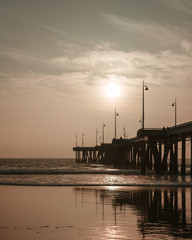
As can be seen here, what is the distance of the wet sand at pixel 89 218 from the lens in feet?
35.3

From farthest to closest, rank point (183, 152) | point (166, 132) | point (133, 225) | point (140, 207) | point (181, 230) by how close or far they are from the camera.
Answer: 1. point (166, 132)
2. point (183, 152)
3. point (140, 207)
4. point (133, 225)
5. point (181, 230)

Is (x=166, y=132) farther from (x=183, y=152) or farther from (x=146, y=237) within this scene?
(x=146, y=237)

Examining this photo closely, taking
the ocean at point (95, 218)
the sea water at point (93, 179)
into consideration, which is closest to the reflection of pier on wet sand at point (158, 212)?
the ocean at point (95, 218)

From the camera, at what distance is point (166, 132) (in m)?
50.1

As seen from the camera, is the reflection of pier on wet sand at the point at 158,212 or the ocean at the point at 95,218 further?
the reflection of pier on wet sand at the point at 158,212

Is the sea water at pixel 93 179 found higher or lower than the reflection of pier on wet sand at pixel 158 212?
lower

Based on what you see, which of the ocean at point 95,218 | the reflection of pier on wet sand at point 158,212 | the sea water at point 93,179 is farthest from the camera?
the sea water at point 93,179

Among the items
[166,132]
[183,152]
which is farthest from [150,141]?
[183,152]

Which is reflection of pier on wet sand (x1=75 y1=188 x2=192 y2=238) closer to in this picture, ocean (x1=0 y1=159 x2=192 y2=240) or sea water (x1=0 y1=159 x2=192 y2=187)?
ocean (x1=0 y1=159 x2=192 y2=240)

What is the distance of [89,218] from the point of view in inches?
523

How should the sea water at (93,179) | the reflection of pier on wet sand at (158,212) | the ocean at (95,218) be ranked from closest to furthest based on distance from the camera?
the ocean at (95,218), the reflection of pier on wet sand at (158,212), the sea water at (93,179)

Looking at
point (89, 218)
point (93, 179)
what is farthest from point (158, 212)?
point (93, 179)

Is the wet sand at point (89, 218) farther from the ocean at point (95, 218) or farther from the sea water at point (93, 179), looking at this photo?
the sea water at point (93, 179)

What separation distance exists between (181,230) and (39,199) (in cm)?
903
